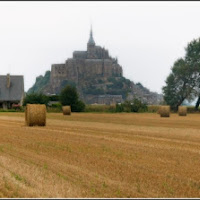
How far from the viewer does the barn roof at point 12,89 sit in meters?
76.9

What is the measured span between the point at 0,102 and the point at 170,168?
68929 millimetres

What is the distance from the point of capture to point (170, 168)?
427 inches

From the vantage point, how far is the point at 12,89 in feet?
258

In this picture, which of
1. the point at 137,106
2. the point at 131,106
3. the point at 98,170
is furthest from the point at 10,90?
the point at 98,170

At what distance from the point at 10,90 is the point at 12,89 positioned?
1.57ft

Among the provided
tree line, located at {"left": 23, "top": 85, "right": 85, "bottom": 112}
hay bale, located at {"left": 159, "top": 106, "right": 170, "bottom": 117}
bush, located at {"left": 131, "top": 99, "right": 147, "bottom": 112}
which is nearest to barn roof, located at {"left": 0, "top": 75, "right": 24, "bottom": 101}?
tree line, located at {"left": 23, "top": 85, "right": 85, "bottom": 112}

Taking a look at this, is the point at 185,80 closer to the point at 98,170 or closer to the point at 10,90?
the point at 10,90

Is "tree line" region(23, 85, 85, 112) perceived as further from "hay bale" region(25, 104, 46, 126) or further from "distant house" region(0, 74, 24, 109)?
"hay bale" region(25, 104, 46, 126)

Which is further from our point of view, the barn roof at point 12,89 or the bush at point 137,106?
the barn roof at point 12,89

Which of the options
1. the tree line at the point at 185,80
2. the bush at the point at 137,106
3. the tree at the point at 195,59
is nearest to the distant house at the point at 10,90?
the bush at the point at 137,106

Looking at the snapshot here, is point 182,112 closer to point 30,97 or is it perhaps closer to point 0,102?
point 30,97

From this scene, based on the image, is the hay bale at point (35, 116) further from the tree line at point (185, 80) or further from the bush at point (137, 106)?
the tree line at point (185, 80)

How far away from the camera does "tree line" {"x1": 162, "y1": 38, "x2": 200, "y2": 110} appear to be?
3017 inches

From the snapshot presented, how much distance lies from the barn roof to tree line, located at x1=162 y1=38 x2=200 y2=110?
2670 cm
